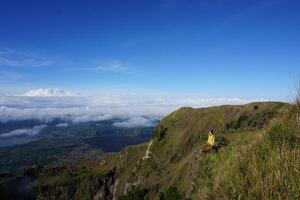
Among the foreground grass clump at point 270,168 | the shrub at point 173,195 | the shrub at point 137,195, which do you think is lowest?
the shrub at point 137,195

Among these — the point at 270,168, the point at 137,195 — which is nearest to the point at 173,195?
the point at 137,195

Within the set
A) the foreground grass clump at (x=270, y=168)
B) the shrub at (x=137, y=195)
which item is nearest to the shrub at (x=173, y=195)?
the shrub at (x=137, y=195)

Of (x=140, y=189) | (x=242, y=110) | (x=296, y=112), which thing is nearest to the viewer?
(x=296, y=112)

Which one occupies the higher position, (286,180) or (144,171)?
(286,180)

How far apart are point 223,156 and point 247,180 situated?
22.8 feet

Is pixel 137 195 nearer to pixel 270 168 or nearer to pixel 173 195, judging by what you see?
pixel 173 195

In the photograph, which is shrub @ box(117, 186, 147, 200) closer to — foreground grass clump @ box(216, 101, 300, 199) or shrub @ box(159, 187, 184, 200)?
shrub @ box(159, 187, 184, 200)

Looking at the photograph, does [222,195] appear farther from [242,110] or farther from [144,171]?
[144,171]

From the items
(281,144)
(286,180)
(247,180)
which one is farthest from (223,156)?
(286,180)

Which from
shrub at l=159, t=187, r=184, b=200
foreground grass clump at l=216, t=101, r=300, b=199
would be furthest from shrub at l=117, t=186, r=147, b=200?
foreground grass clump at l=216, t=101, r=300, b=199

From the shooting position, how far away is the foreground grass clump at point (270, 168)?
788 centimetres

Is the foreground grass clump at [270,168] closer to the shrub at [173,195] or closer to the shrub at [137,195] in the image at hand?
the shrub at [173,195]

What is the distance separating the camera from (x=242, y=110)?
478 feet

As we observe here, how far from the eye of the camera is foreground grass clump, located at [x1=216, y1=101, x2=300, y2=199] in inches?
310
